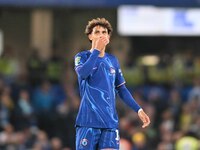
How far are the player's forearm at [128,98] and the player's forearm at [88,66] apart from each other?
0.61m

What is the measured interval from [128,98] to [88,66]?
73cm

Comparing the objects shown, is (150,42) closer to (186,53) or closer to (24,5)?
(186,53)

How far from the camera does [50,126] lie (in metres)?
18.4

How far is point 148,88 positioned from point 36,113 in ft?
10.9

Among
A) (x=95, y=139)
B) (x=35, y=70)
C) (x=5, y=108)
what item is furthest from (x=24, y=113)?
(x=95, y=139)

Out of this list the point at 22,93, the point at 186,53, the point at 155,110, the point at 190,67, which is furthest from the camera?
the point at 186,53

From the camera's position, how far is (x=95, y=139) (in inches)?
316

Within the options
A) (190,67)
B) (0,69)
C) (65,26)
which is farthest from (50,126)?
(65,26)

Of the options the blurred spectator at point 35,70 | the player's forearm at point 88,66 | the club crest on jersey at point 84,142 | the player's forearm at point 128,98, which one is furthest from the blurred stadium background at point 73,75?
the player's forearm at point 88,66

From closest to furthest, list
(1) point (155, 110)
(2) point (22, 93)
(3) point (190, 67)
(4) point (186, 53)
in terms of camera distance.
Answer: (2) point (22, 93), (1) point (155, 110), (3) point (190, 67), (4) point (186, 53)

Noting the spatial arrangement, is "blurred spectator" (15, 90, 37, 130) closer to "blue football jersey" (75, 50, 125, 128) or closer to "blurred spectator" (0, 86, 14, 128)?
"blurred spectator" (0, 86, 14, 128)

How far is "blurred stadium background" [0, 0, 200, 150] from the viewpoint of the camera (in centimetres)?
1786

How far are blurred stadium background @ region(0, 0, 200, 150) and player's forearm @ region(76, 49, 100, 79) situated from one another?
22.8 feet

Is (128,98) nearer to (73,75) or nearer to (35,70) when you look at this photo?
(35,70)
